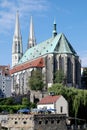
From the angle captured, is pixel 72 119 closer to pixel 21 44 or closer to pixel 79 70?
pixel 79 70

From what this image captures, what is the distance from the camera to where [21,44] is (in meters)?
176

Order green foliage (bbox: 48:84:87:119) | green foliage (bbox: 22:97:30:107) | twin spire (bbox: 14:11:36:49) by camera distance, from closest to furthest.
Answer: green foliage (bbox: 48:84:87:119) < green foliage (bbox: 22:97:30:107) < twin spire (bbox: 14:11:36:49)

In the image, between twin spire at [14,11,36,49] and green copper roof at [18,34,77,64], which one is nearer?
green copper roof at [18,34,77,64]

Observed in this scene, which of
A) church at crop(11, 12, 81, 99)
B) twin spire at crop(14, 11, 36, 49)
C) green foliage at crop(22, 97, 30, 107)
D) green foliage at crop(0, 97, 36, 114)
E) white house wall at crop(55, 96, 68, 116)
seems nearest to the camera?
white house wall at crop(55, 96, 68, 116)

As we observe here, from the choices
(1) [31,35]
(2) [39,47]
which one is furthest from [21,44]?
(2) [39,47]

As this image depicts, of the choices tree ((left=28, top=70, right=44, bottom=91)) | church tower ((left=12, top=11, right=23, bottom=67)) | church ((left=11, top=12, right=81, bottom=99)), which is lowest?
tree ((left=28, top=70, right=44, bottom=91))

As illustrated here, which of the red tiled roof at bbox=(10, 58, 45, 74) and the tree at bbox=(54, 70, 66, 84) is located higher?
the red tiled roof at bbox=(10, 58, 45, 74)

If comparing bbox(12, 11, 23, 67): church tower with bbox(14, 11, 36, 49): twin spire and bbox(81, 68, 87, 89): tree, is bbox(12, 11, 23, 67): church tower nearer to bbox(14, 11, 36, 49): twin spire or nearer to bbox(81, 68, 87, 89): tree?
bbox(14, 11, 36, 49): twin spire

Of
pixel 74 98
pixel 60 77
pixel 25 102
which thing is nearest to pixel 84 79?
pixel 60 77

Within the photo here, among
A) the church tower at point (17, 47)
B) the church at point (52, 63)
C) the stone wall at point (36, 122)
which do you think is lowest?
the stone wall at point (36, 122)

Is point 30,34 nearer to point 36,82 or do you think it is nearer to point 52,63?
point 52,63

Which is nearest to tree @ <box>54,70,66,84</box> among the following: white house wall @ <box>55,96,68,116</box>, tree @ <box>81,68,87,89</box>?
tree @ <box>81,68,87,89</box>

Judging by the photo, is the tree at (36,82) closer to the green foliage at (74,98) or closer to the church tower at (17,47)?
the green foliage at (74,98)

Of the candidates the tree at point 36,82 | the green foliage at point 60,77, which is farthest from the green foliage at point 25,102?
the green foliage at point 60,77
